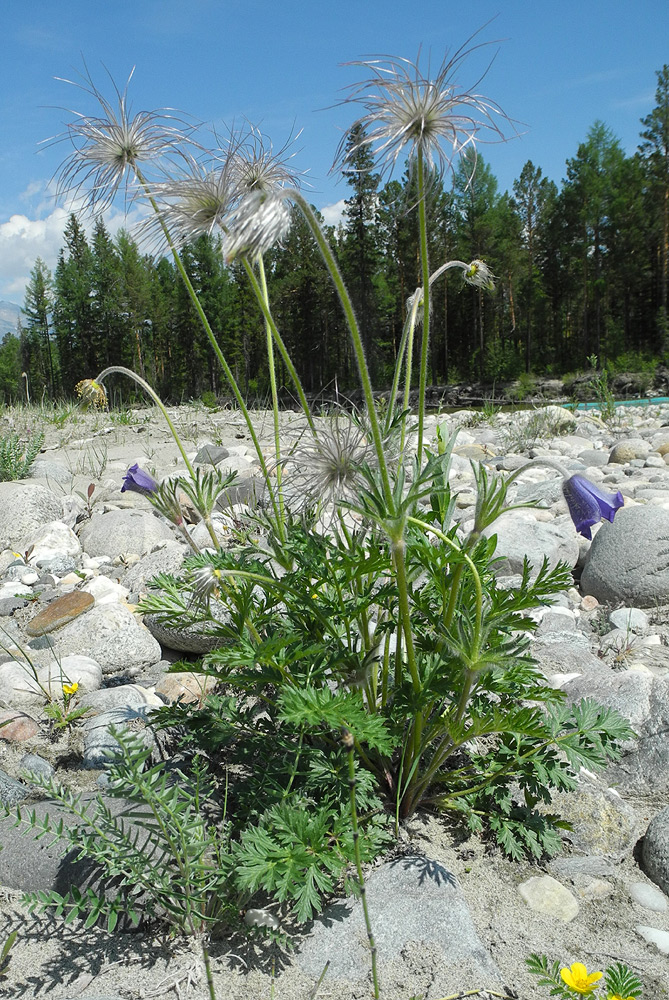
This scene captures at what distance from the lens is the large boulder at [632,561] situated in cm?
397

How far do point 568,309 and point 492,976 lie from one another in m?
50.5

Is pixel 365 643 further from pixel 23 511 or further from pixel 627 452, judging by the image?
pixel 627 452

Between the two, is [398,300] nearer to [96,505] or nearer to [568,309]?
[568,309]

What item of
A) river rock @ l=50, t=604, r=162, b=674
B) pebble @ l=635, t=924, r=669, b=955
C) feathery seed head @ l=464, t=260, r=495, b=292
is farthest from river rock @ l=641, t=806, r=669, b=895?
river rock @ l=50, t=604, r=162, b=674

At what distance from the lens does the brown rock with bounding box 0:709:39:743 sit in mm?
2732

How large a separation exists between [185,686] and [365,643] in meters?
1.29

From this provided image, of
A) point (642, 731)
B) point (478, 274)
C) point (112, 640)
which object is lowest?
point (642, 731)

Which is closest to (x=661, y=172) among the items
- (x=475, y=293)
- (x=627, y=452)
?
(x=475, y=293)

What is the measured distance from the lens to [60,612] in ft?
12.4

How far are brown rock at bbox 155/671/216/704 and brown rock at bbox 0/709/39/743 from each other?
1.70ft

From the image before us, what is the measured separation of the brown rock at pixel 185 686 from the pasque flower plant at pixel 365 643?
65 cm

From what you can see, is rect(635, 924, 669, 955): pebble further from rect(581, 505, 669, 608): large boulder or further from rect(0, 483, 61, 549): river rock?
rect(0, 483, 61, 549): river rock

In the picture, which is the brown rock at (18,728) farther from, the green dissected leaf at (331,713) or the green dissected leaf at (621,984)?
the green dissected leaf at (621,984)

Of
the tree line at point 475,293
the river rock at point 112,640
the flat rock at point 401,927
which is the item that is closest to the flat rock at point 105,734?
the river rock at point 112,640
